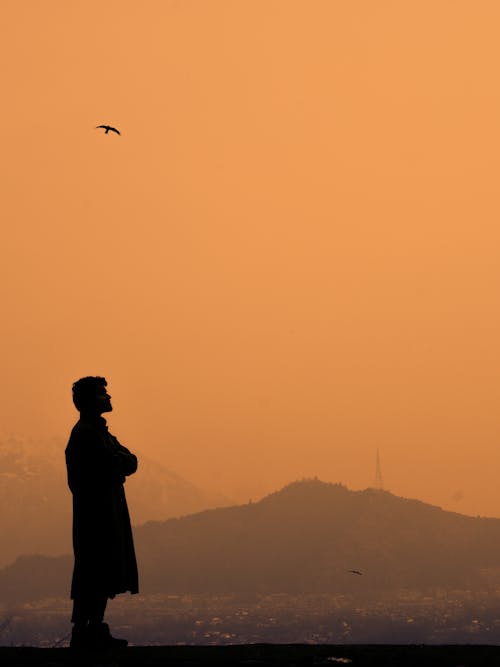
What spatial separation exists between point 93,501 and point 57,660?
187 cm

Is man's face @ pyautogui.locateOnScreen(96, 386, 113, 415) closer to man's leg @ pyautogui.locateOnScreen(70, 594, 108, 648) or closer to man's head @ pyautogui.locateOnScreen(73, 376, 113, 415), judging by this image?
man's head @ pyautogui.locateOnScreen(73, 376, 113, 415)

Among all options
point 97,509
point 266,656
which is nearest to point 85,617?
point 97,509

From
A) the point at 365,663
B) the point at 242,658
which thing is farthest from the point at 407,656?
the point at 242,658

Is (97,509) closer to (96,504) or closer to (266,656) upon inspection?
(96,504)

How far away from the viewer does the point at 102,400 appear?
550 inches

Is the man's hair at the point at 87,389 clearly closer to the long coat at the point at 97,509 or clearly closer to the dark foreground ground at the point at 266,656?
the long coat at the point at 97,509

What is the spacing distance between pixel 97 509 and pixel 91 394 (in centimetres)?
128

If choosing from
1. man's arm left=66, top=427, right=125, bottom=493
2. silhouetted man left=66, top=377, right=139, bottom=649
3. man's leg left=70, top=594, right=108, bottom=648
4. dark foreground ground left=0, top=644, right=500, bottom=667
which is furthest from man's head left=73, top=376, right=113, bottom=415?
dark foreground ground left=0, top=644, right=500, bottom=667

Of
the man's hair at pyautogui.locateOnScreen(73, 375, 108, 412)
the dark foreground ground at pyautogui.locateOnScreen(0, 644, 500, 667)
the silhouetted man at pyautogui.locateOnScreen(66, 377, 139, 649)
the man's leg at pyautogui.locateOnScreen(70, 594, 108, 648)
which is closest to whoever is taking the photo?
the dark foreground ground at pyautogui.locateOnScreen(0, 644, 500, 667)

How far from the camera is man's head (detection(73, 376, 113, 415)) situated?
45.8ft

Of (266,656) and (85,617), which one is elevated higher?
(85,617)

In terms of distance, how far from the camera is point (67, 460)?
1391cm

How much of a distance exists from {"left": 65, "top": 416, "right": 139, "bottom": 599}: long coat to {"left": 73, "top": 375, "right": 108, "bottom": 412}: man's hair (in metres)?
0.17

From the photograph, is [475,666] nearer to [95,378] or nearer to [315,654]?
[315,654]
